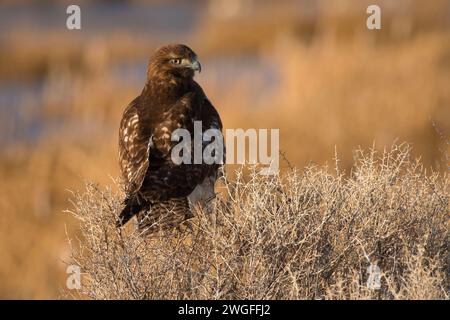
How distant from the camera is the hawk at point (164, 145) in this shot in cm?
632

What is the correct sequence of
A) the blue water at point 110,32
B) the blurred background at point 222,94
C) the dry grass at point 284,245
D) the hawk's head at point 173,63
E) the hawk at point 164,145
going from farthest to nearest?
the blue water at point 110,32 < the blurred background at point 222,94 < the hawk's head at point 173,63 < the hawk at point 164,145 < the dry grass at point 284,245

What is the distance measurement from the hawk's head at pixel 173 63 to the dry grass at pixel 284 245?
1.10 m

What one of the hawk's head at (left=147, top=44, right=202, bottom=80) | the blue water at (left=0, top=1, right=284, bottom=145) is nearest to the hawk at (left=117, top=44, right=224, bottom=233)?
the hawk's head at (left=147, top=44, right=202, bottom=80)

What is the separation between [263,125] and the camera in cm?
1464

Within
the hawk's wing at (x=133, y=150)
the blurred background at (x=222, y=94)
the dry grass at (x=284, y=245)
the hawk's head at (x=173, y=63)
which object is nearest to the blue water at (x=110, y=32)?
the blurred background at (x=222, y=94)

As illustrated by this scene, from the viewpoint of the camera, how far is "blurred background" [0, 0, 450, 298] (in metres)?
13.8

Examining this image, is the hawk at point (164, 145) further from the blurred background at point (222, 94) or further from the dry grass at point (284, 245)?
the blurred background at point (222, 94)

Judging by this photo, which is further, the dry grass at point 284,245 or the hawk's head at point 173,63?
the hawk's head at point 173,63

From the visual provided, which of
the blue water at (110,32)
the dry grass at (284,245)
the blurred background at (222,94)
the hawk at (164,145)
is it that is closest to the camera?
the dry grass at (284,245)

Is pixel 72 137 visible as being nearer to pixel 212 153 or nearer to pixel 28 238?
pixel 28 238

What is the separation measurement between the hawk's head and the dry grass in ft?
3.62

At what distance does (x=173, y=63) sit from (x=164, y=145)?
1.89 feet

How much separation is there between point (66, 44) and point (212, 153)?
1540 cm

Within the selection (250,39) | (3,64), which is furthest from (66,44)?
(250,39)
